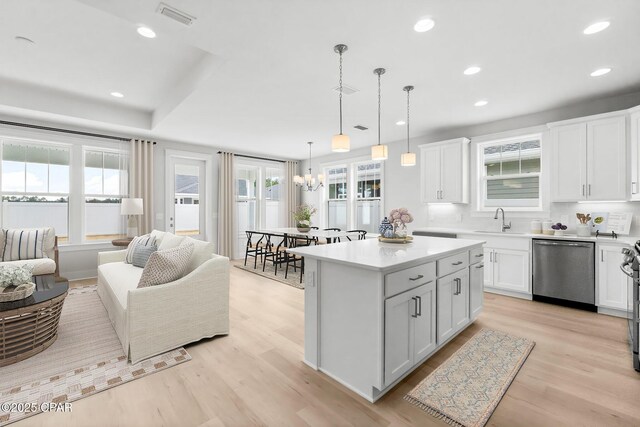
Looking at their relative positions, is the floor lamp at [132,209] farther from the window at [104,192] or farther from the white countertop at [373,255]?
the white countertop at [373,255]

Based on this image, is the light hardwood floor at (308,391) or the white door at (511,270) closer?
the light hardwood floor at (308,391)

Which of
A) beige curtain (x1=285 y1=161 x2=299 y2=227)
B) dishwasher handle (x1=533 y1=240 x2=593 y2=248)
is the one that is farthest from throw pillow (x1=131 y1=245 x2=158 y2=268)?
dishwasher handle (x1=533 y1=240 x2=593 y2=248)

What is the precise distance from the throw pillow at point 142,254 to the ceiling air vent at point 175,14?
254 centimetres

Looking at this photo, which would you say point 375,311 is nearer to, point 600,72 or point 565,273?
point 565,273

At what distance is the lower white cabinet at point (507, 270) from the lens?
3992mm

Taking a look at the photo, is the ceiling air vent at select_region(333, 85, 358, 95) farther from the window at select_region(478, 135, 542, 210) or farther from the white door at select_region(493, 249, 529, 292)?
the white door at select_region(493, 249, 529, 292)

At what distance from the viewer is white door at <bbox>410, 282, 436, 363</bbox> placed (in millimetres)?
2145

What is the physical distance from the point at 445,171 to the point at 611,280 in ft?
8.31

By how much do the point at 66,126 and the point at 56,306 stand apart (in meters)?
3.75

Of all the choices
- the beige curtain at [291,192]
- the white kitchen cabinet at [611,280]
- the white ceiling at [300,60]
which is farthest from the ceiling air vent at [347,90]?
the beige curtain at [291,192]

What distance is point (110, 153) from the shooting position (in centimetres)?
543

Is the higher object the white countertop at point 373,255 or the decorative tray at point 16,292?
the white countertop at point 373,255

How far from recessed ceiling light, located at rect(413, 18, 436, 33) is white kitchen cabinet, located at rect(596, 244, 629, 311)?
323 cm

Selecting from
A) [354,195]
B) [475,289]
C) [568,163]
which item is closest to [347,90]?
[475,289]
